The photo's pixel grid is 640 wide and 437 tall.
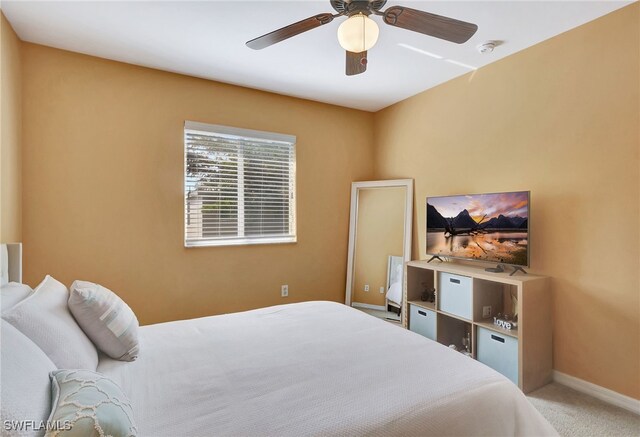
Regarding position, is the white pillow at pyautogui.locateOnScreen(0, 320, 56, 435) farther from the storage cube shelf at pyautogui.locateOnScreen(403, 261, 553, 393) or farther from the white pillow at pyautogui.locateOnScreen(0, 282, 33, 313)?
the storage cube shelf at pyautogui.locateOnScreen(403, 261, 553, 393)

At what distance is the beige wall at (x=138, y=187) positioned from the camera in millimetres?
2740

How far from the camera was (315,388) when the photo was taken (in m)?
1.33

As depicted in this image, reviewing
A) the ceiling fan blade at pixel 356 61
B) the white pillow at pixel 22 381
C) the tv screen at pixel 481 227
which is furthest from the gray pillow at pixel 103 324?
the tv screen at pixel 481 227

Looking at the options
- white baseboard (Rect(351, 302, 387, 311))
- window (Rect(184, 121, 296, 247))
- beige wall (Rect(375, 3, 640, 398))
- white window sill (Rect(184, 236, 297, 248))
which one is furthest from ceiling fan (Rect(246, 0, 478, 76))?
white baseboard (Rect(351, 302, 387, 311))

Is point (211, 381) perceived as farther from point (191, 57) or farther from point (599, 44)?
point (599, 44)

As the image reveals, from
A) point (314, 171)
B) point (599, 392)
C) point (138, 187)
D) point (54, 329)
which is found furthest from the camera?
point (314, 171)

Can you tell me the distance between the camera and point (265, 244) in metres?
3.69

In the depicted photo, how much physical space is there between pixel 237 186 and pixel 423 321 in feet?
7.63

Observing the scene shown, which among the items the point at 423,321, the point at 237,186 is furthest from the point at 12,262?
the point at 423,321

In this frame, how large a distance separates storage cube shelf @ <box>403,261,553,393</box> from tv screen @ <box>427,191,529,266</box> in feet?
0.51

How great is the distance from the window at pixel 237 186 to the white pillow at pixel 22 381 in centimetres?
232

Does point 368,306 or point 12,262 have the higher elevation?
point 12,262

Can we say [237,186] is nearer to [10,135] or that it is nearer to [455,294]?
[10,135]

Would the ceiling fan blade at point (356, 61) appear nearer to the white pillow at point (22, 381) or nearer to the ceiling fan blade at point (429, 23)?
the ceiling fan blade at point (429, 23)
